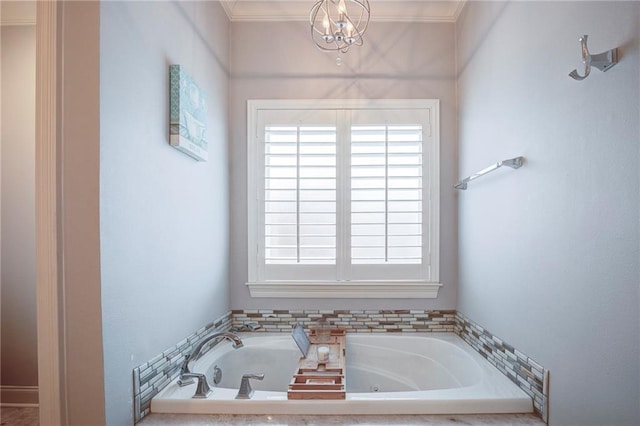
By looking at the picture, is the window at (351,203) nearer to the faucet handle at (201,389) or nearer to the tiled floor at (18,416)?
the faucet handle at (201,389)

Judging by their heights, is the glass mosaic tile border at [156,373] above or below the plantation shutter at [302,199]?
below

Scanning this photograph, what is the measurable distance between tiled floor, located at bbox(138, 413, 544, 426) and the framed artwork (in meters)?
1.13

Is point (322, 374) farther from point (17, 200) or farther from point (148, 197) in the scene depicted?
point (17, 200)

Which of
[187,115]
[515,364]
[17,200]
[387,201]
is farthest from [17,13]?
[515,364]

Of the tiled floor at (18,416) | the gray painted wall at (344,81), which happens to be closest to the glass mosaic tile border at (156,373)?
the gray painted wall at (344,81)

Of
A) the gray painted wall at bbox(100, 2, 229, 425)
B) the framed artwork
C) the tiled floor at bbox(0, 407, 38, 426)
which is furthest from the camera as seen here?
the tiled floor at bbox(0, 407, 38, 426)

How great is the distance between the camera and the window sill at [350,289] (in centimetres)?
244

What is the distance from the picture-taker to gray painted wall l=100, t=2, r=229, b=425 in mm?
1213

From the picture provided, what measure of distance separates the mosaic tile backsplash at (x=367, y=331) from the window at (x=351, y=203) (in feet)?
0.47

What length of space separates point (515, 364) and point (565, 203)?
793mm

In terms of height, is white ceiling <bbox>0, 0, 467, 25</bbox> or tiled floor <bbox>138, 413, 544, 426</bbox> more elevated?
white ceiling <bbox>0, 0, 467, 25</bbox>

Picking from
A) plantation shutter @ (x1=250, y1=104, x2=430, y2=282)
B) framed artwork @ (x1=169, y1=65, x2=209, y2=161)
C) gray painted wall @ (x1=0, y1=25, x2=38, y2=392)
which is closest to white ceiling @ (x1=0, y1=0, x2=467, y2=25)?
plantation shutter @ (x1=250, y1=104, x2=430, y2=282)

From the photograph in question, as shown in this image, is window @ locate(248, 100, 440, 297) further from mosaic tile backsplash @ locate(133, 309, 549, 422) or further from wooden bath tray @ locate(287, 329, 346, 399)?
wooden bath tray @ locate(287, 329, 346, 399)

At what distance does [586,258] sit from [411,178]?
1.39 m
